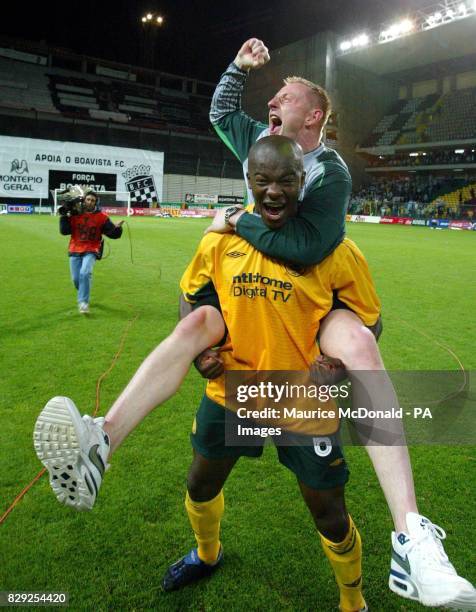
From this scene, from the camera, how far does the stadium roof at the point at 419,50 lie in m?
33.5

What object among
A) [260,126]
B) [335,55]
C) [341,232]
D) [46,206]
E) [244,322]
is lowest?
[46,206]

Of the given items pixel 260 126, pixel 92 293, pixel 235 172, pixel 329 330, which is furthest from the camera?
pixel 235 172

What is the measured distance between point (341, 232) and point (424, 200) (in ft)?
137

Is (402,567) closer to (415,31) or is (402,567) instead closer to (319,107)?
(319,107)

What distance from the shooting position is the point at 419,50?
1499 inches

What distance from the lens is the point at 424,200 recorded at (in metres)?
39.8

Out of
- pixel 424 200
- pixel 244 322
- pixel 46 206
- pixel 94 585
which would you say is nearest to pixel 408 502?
pixel 244 322

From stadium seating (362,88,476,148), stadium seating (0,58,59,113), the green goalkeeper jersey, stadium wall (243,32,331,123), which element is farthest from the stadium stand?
the green goalkeeper jersey

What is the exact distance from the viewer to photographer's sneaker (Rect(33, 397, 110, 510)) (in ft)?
5.45

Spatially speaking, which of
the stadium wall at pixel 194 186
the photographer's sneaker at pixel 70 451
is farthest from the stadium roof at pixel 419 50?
the photographer's sneaker at pixel 70 451

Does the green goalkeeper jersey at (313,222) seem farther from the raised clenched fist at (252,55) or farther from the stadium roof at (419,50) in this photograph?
the stadium roof at (419,50)

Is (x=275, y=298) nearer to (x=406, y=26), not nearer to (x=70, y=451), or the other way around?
(x=70, y=451)

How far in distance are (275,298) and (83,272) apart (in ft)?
21.0

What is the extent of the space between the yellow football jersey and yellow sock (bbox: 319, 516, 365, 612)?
820 millimetres
